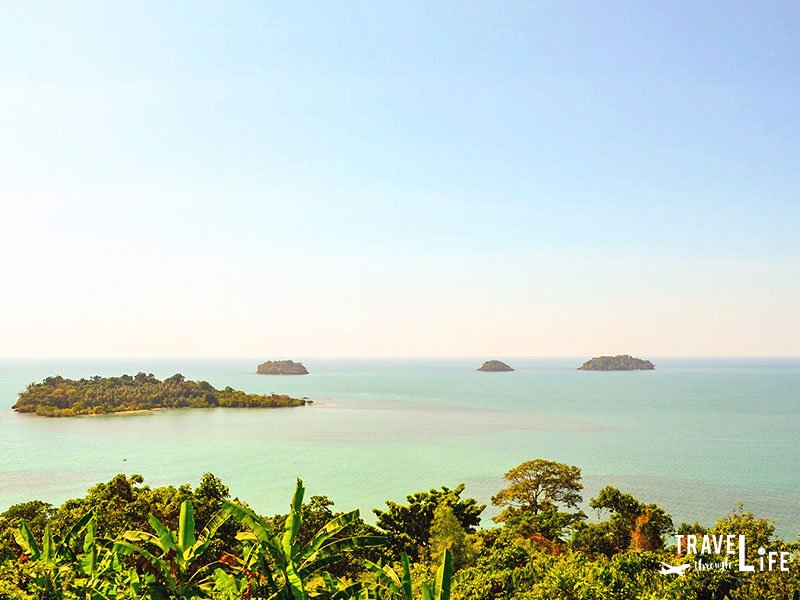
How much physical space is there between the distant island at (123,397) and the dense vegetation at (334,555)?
85.1 metres

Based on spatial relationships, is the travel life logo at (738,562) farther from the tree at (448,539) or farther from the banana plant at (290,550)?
the banana plant at (290,550)

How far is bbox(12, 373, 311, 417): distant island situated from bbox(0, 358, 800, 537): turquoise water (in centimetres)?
487

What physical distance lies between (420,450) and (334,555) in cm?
5812

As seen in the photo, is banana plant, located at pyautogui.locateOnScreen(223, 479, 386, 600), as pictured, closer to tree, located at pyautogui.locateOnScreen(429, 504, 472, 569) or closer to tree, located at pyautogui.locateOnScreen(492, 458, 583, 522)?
tree, located at pyautogui.locateOnScreen(429, 504, 472, 569)

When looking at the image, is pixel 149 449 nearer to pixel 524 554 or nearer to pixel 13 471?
pixel 13 471

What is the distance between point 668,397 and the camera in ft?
426

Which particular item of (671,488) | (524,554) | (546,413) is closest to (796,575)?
(524,554)

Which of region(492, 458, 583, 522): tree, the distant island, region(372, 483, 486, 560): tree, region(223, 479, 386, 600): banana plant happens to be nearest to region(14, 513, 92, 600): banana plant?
region(223, 479, 386, 600): banana plant

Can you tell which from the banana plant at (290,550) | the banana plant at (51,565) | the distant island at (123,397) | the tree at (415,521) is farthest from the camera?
the distant island at (123,397)

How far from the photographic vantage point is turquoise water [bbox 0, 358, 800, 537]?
45.6m

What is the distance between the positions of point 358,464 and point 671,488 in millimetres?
28285

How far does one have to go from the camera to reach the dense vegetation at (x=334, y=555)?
7438 mm

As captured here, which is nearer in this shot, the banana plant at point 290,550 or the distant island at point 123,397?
the banana plant at point 290,550

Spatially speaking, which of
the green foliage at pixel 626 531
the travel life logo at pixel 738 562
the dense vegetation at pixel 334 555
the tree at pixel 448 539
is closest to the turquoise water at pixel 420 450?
the green foliage at pixel 626 531
